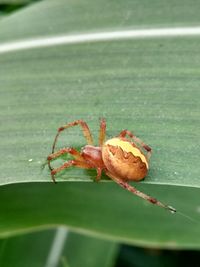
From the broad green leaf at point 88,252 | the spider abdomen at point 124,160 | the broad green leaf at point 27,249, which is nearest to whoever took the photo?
the spider abdomen at point 124,160

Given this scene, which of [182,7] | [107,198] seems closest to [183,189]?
[107,198]

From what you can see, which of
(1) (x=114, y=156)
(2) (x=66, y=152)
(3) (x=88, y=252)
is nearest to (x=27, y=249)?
(3) (x=88, y=252)

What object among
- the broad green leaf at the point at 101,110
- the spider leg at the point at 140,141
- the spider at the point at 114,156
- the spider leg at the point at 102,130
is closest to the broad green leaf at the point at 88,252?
the broad green leaf at the point at 101,110

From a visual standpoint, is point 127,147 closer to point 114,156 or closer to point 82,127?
point 114,156

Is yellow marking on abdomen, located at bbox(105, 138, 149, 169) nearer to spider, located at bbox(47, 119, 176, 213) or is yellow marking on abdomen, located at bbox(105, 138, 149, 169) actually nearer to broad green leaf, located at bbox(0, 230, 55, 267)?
spider, located at bbox(47, 119, 176, 213)

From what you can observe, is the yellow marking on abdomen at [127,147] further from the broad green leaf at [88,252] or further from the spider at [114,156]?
the broad green leaf at [88,252]

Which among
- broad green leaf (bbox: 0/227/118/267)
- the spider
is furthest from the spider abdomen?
broad green leaf (bbox: 0/227/118/267)
